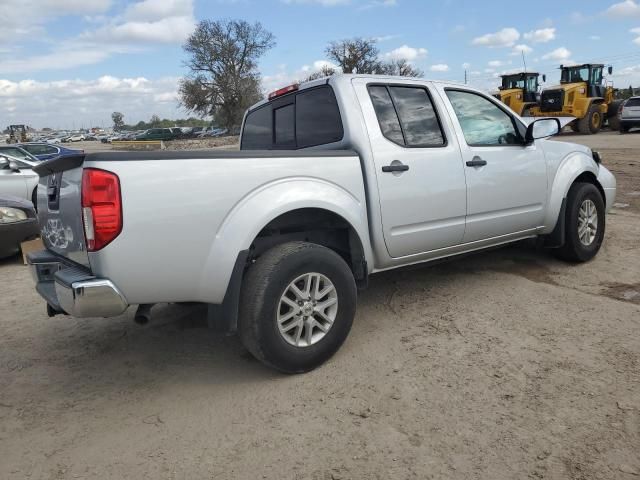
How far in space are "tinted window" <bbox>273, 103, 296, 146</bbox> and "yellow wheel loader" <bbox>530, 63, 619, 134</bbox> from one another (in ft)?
68.0

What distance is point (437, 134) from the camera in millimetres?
4141

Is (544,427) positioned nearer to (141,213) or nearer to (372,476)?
(372,476)

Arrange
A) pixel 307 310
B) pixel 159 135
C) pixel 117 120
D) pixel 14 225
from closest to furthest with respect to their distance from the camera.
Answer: pixel 307 310, pixel 14 225, pixel 159 135, pixel 117 120

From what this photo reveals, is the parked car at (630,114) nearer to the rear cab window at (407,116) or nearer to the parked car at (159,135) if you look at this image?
the rear cab window at (407,116)

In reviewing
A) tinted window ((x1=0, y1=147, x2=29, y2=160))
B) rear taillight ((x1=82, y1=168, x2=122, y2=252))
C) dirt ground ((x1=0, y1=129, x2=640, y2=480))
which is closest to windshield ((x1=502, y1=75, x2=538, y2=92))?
tinted window ((x1=0, y1=147, x2=29, y2=160))

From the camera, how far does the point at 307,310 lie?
326 cm

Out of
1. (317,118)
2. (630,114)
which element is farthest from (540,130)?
(630,114)

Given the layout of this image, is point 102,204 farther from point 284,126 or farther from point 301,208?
point 284,126

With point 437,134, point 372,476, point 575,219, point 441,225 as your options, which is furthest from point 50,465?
point 575,219

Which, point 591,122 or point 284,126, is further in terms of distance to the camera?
point 591,122

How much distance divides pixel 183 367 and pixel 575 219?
385 cm

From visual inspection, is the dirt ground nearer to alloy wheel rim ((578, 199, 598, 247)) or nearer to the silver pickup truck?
the silver pickup truck

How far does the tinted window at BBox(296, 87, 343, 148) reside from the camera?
3.85m

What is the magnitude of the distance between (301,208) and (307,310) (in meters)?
0.63
